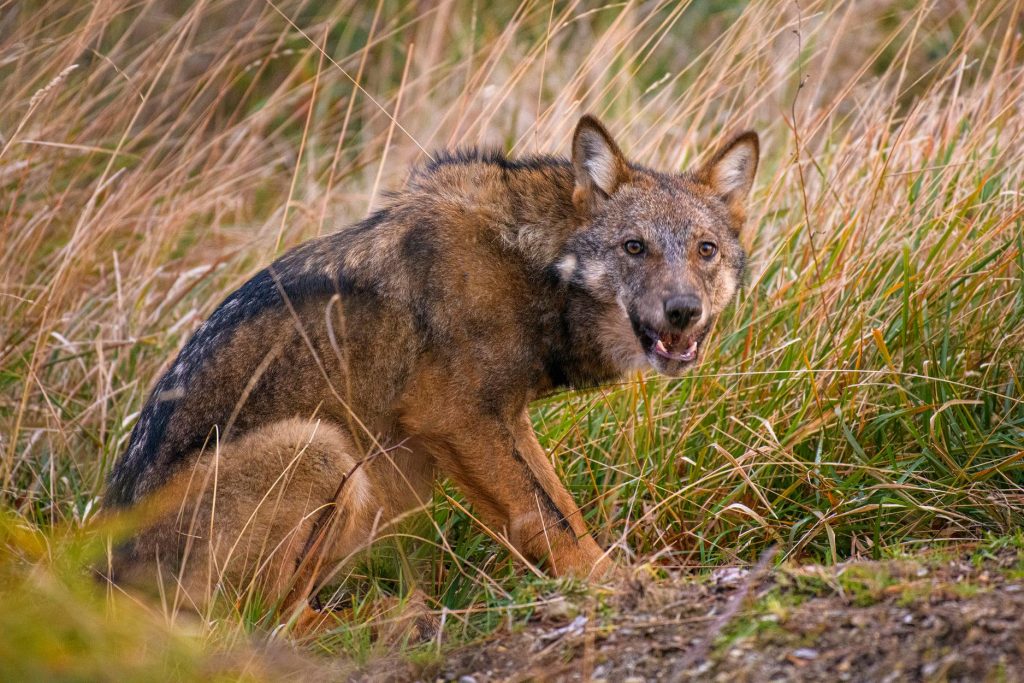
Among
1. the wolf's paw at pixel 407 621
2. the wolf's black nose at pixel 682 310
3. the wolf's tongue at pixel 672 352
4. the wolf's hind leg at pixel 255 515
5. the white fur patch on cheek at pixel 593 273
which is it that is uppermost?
the white fur patch on cheek at pixel 593 273

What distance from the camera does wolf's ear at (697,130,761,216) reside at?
196 inches

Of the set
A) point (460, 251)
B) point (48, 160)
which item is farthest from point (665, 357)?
point (48, 160)

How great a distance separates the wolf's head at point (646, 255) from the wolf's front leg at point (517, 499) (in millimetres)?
698

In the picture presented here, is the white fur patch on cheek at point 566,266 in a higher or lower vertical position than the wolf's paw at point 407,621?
higher

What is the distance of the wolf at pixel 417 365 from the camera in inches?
168

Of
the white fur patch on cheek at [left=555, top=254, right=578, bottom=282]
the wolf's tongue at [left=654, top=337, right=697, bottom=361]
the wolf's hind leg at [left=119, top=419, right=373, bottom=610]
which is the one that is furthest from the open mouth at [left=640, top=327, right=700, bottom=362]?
the wolf's hind leg at [left=119, top=419, right=373, bottom=610]

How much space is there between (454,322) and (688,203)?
125 cm

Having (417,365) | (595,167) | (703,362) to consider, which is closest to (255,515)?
(417,365)

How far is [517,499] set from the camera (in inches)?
177

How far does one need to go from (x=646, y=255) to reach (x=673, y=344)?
16.3 inches

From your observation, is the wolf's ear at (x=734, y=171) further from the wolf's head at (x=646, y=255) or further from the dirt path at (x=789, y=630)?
the dirt path at (x=789, y=630)

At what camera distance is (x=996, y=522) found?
14.1 feet

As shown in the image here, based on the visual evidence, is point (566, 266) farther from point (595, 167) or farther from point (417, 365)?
point (417, 365)

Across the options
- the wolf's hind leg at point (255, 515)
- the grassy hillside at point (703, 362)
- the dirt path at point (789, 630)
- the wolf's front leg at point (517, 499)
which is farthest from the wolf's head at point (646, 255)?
the wolf's hind leg at point (255, 515)
